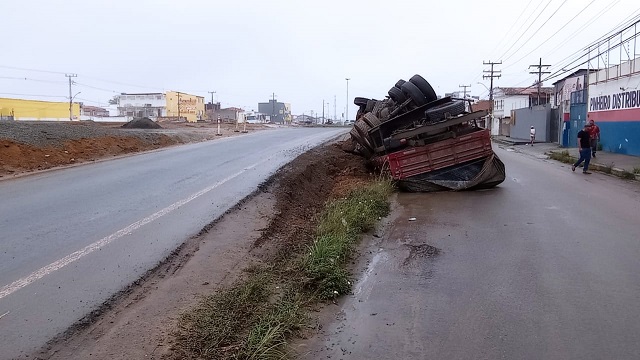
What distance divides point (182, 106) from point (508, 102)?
182ft

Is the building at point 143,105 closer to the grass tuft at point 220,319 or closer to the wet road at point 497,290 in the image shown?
the wet road at point 497,290

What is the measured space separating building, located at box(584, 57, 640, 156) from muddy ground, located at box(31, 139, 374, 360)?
1735 cm

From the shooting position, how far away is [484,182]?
13555mm

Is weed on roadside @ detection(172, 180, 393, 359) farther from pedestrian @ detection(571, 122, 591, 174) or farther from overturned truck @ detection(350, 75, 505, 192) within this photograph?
pedestrian @ detection(571, 122, 591, 174)

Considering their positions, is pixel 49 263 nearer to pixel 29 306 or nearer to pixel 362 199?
pixel 29 306

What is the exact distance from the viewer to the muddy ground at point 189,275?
4148 mm

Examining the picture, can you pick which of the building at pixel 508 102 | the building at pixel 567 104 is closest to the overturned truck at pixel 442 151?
the building at pixel 567 104

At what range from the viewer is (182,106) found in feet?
326

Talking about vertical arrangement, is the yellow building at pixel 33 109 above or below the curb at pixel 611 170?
above

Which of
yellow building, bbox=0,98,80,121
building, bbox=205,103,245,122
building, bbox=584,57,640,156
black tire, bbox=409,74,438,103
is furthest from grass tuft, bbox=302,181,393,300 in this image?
building, bbox=205,103,245,122

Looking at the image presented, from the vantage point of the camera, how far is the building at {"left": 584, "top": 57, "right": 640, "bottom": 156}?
2322 centimetres

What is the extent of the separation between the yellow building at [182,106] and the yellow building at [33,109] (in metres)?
21.8

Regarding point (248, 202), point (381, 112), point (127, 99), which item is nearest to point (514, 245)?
point (248, 202)

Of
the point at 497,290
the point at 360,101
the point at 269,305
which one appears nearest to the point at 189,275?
the point at 269,305
